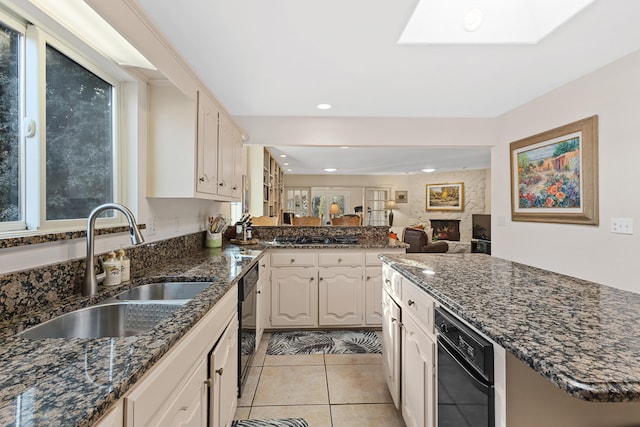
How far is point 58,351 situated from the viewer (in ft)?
2.57

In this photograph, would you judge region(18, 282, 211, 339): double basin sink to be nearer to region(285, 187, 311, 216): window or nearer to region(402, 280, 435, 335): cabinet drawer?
region(402, 280, 435, 335): cabinet drawer

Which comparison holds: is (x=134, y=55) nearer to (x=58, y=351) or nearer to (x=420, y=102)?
(x=58, y=351)

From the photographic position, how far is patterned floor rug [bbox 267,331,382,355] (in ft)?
9.03

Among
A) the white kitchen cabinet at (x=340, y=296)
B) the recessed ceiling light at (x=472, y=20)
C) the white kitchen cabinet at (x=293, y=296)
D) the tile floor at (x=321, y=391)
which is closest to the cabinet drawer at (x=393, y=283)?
the tile floor at (x=321, y=391)

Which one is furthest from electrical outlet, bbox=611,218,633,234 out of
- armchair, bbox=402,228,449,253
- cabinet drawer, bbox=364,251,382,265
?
armchair, bbox=402,228,449,253

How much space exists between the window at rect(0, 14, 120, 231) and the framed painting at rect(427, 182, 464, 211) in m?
8.30

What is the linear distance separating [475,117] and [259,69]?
8.17 feet

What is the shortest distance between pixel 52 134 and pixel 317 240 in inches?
98.3

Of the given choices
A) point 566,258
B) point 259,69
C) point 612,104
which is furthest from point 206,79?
point 566,258

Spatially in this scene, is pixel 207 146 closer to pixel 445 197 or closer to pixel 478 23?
pixel 478 23

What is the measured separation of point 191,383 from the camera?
1049 millimetres

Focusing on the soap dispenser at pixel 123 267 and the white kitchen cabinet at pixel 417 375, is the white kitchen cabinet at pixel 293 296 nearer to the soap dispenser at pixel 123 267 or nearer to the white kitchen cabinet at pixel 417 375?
the white kitchen cabinet at pixel 417 375

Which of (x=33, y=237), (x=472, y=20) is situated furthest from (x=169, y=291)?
(x=472, y=20)

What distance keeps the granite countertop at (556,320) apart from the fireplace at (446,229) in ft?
24.0
